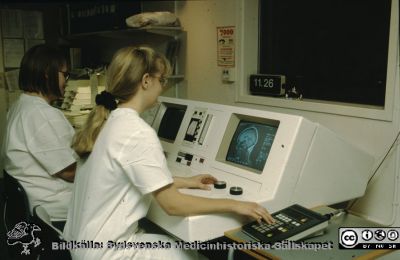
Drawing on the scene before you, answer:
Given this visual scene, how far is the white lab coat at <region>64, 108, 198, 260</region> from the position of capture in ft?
4.29

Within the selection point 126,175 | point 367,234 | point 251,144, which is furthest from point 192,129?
point 367,234

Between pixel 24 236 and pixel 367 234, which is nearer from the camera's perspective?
pixel 367 234

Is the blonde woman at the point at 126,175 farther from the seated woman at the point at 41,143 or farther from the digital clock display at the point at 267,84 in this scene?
the digital clock display at the point at 267,84

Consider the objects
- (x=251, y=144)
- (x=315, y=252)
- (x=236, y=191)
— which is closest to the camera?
(x=315, y=252)

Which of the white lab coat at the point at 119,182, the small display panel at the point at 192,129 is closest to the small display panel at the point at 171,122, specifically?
the small display panel at the point at 192,129

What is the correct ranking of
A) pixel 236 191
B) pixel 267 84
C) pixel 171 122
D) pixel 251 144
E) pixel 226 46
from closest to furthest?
pixel 236 191 → pixel 251 144 → pixel 171 122 → pixel 267 84 → pixel 226 46

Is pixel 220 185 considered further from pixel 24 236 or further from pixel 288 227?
pixel 24 236

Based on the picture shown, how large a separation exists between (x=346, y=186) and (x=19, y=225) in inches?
53.7

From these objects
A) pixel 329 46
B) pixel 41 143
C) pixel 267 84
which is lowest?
pixel 41 143

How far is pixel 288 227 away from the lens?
4.29 feet

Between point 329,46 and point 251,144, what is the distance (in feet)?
2.97

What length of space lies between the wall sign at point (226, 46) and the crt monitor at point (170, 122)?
55 centimetres

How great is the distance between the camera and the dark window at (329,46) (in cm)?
200

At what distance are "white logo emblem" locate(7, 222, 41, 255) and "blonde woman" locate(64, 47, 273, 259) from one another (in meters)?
0.22
